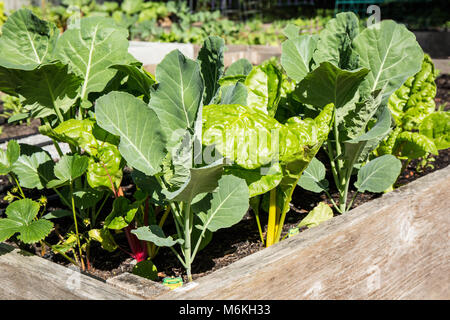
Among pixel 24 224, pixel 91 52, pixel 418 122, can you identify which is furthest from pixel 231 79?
pixel 418 122

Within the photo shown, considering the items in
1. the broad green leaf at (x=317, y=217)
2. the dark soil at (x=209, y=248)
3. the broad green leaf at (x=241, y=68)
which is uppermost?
the broad green leaf at (x=241, y=68)

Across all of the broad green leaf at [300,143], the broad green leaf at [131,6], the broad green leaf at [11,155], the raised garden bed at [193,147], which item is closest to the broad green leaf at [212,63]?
the raised garden bed at [193,147]

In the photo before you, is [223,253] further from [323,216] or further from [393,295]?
[393,295]

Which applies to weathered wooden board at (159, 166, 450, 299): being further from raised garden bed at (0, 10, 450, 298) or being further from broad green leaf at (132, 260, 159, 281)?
broad green leaf at (132, 260, 159, 281)

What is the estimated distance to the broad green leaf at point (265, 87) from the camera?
5.33 ft

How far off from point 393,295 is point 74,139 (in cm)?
116

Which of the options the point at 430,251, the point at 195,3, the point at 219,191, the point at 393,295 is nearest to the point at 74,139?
the point at 219,191

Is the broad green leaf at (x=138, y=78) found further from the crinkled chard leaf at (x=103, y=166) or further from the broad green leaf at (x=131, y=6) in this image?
the broad green leaf at (x=131, y=6)

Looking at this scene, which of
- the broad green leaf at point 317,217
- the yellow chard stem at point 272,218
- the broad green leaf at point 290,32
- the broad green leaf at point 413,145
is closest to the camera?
the yellow chard stem at point 272,218

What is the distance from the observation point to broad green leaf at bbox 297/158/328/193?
1758 mm

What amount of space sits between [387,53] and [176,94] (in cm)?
83

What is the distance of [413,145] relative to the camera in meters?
2.05

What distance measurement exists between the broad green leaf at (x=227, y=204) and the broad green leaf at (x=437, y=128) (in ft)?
3.71

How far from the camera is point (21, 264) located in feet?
4.27
